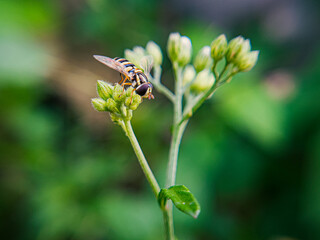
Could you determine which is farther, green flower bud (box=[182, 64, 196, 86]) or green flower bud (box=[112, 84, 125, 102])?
green flower bud (box=[182, 64, 196, 86])

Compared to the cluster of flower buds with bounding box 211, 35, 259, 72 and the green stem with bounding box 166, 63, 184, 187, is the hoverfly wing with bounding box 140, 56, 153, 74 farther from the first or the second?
the cluster of flower buds with bounding box 211, 35, 259, 72

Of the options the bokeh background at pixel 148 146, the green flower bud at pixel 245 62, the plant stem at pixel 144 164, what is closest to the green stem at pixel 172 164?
the plant stem at pixel 144 164

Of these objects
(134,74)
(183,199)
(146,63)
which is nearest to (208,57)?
(146,63)

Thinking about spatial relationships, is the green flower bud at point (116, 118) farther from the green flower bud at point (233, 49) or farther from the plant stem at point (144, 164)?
the green flower bud at point (233, 49)

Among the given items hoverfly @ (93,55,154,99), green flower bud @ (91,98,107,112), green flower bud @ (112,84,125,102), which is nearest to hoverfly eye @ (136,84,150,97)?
hoverfly @ (93,55,154,99)

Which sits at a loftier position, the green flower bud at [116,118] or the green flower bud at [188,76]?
the green flower bud at [188,76]

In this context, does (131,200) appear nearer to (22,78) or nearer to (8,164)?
(8,164)
